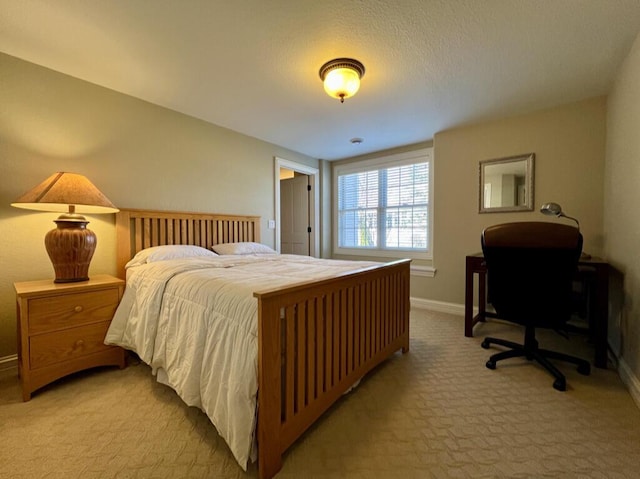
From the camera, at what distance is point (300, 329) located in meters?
1.29

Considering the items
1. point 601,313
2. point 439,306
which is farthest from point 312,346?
point 439,306

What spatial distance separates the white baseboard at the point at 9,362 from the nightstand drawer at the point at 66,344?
56 centimetres

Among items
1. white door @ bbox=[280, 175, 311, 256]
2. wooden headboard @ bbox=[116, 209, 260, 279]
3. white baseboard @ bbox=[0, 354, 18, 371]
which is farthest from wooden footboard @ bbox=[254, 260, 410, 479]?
white door @ bbox=[280, 175, 311, 256]

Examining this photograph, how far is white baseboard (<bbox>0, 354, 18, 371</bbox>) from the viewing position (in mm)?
1934

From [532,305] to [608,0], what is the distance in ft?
5.94

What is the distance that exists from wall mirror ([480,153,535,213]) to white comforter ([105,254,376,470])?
7.77 ft

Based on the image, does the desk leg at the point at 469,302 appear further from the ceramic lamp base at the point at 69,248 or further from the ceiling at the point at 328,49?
the ceramic lamp base at the point at 69,248

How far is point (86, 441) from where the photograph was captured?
134 cm

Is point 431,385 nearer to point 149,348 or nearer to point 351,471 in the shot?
point 351,471

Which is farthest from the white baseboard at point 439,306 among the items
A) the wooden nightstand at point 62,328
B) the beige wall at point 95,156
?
the wooden nightstand at point 62,328

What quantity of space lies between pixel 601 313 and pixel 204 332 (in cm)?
277

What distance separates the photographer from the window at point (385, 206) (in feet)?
12.6

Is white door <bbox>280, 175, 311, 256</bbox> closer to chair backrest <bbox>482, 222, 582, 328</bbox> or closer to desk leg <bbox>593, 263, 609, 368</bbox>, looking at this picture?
chair backrest <bbox>482, 222, 582, 328</bbox>

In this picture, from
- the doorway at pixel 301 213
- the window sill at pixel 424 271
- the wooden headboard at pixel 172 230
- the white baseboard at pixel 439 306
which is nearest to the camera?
the wooden headboard at pixel 172 230
